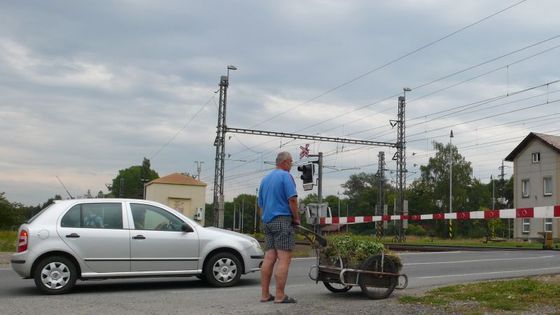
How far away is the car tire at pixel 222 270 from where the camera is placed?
10.1m

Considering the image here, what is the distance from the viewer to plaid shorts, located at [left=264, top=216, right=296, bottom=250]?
8133mm

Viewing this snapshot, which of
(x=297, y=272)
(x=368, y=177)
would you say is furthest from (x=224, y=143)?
(x=368, y=177)

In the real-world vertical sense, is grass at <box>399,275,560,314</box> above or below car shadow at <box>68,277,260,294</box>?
above

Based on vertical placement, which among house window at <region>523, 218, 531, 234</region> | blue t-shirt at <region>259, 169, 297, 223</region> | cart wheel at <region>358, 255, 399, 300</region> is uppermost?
blue t-shirt at <region>259, 169, 297, 223</region>

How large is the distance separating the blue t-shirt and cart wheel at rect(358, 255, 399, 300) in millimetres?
1330

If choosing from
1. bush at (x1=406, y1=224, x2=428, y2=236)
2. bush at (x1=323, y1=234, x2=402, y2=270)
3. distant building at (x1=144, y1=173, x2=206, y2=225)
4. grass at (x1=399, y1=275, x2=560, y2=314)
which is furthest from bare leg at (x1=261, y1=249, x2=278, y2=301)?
bush at (x1=406, y1=224, x2=428, y2=236)

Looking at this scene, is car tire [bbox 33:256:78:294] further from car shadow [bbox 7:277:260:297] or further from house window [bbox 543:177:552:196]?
house window [bbox 543:177:552:196]

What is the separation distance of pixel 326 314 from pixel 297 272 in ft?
19.7

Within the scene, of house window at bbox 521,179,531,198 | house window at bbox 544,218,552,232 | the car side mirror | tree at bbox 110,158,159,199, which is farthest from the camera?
tree at bbox 110,158,159,199

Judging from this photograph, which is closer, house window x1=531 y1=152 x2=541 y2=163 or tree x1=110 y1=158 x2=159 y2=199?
house window x1=531 y1=152 x2=541 y2=163

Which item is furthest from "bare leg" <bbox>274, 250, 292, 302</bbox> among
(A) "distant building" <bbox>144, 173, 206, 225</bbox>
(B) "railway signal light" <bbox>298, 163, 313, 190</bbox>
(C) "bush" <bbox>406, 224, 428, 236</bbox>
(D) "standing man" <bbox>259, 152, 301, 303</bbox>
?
(C) "bush" <bbox>406, 224, 428, 236</bbox>

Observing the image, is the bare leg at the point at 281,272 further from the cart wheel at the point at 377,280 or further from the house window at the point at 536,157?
the house window at the point at 536,157

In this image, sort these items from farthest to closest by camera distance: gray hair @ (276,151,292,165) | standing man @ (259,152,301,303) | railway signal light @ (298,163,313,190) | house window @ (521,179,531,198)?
house window @ (521,179,531,198) → railway signal light @ (298,163,313,190) → gray hair @ (276,151,292,165) → standing man @ (259,152,301,303)

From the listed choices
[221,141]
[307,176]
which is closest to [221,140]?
[221,141]
